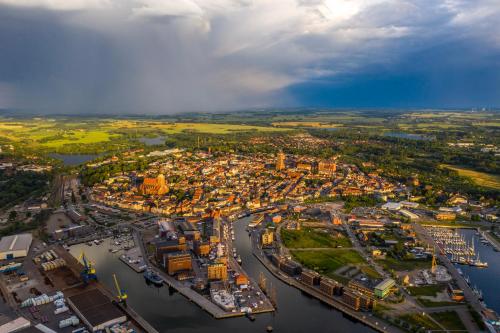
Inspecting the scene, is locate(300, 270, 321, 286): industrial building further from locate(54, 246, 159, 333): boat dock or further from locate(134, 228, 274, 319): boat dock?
locate(54, 246, 159, 333): boat dock

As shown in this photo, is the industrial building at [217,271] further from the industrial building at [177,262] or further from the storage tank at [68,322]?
the storage tank at [68,322]

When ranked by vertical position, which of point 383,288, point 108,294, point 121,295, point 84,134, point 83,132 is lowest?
point 108,294

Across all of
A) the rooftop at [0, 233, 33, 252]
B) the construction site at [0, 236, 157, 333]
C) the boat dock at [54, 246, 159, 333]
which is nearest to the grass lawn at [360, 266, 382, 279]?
the boat dock at [54, 246, 159, 333]

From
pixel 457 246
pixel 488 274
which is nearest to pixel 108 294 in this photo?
pixel 488 274

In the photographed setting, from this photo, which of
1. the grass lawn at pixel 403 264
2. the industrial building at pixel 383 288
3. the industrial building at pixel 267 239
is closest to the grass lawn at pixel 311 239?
the industrial building at pixel 267 239

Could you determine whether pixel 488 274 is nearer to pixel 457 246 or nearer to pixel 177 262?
pixel 457 246

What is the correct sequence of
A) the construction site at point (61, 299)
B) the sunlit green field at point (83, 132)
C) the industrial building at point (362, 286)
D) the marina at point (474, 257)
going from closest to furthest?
the construction site at point (61, 299) < the industrial building at point (362, 286) < the marina at point (474, 257) < the sunlit green field at point (83, 132)
